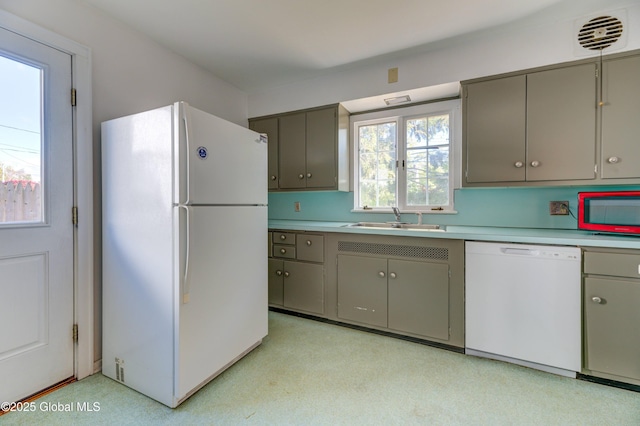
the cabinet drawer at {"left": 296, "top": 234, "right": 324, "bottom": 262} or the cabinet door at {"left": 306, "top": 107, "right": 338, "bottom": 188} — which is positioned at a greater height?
the cabinet door at {"left": 306, "top": 107, "right": 338, "bottom": 188}

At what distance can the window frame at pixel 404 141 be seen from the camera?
8.66ft

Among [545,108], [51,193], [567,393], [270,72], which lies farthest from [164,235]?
[545,108]

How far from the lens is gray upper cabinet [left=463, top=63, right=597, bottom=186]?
6.48 ft

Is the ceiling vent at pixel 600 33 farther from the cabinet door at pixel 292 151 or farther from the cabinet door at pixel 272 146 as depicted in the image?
the cabinet door at pixel 272 146

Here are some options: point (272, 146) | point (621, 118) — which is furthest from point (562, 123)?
point (272, 146)

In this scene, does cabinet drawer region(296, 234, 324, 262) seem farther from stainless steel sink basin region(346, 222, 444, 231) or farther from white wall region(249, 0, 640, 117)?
white wall region(249, 0, 640, 117)

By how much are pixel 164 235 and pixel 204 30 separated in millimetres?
1636

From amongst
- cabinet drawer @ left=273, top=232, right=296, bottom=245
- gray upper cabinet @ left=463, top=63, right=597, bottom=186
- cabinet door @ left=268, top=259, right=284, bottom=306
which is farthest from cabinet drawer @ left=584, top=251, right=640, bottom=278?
cabinet door @ left=268, top=259, right=284, bottom=306

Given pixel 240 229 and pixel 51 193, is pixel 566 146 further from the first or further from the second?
pixel 51 193

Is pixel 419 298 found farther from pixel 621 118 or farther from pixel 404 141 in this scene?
pixel 621 118

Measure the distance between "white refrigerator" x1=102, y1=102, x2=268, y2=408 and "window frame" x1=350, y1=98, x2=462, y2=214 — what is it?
4.82ft

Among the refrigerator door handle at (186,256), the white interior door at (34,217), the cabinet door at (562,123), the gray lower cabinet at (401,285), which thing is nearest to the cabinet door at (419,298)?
the gray lower cabinet at (401,285)

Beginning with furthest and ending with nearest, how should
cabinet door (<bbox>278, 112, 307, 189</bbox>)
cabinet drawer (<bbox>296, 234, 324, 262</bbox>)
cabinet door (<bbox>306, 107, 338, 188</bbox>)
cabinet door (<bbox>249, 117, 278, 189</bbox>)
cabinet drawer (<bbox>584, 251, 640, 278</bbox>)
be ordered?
cabinet door (<bbox>249, 117, 278, 189</bbox>) < cabinet door (<bbox>278, 112, 307, 189</bbox>) < cabinet door (<bbox>306, 107, 338, 188</bbox>) < cabinet drawer (<bbox>296, 234, 324, 262</bbox>) < cabinet drawer (<bbox>584, 251, 640, 278</bbox>)

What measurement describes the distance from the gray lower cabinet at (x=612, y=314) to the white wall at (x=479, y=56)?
4.71ft
